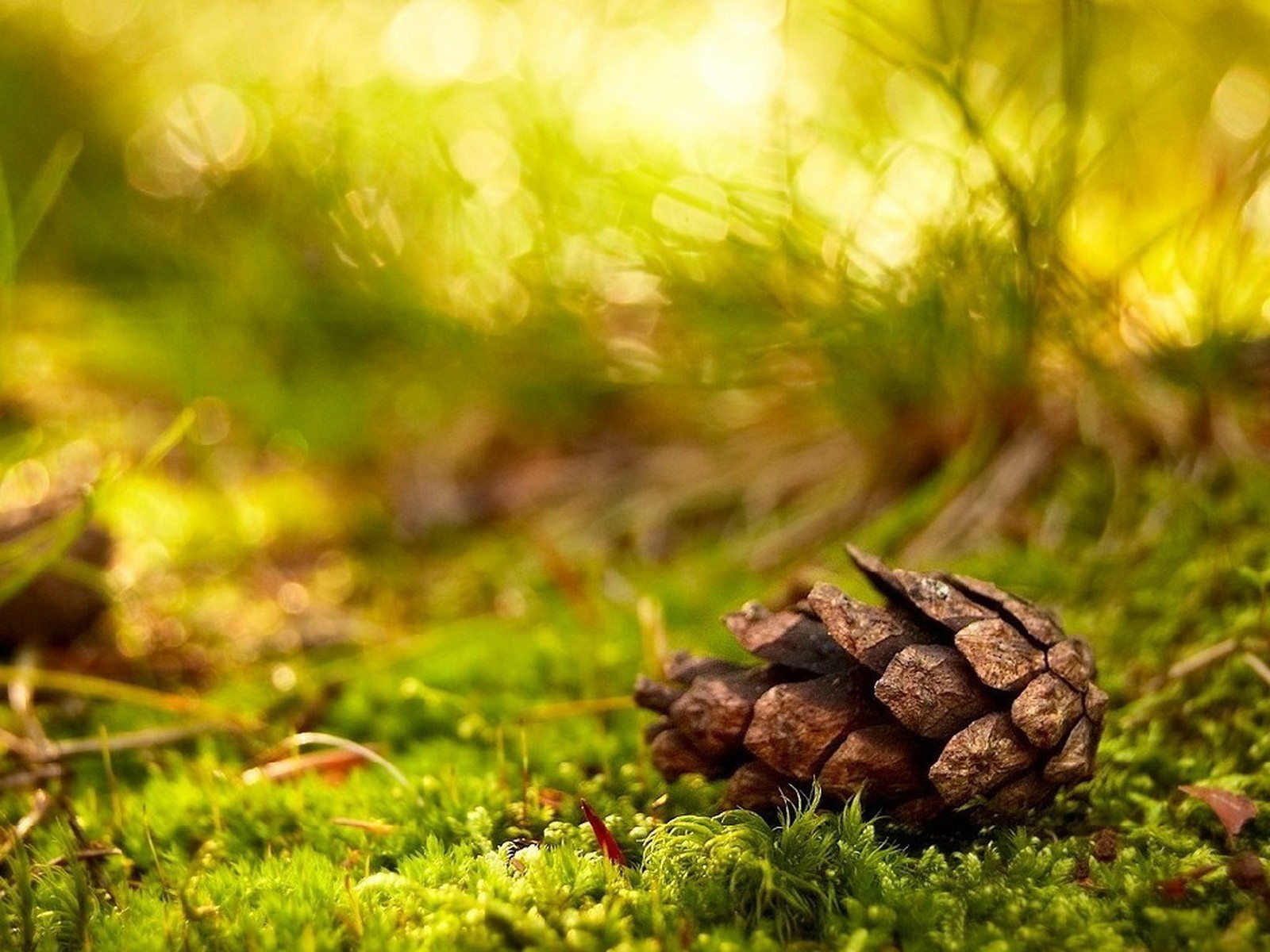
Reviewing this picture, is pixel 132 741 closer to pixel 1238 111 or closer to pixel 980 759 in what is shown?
pixel 980 759

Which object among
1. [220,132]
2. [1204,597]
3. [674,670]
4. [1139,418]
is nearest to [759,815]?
[674,670]

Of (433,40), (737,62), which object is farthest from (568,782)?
(433,40)

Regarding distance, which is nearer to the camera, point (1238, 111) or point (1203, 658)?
point (1203, 658)

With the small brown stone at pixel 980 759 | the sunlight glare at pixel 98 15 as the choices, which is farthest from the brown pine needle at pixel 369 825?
the sunlight glare at pixel 98 15

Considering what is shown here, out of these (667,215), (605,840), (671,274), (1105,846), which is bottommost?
(605,840)

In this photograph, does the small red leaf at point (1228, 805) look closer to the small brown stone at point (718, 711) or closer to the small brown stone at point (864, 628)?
the small brown stone at point (864, 628)

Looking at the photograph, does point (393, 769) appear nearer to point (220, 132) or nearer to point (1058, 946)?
point (1058, 946)

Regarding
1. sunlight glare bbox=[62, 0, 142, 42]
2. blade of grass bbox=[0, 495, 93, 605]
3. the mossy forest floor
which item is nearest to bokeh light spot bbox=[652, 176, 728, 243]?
the mossy forest floor
